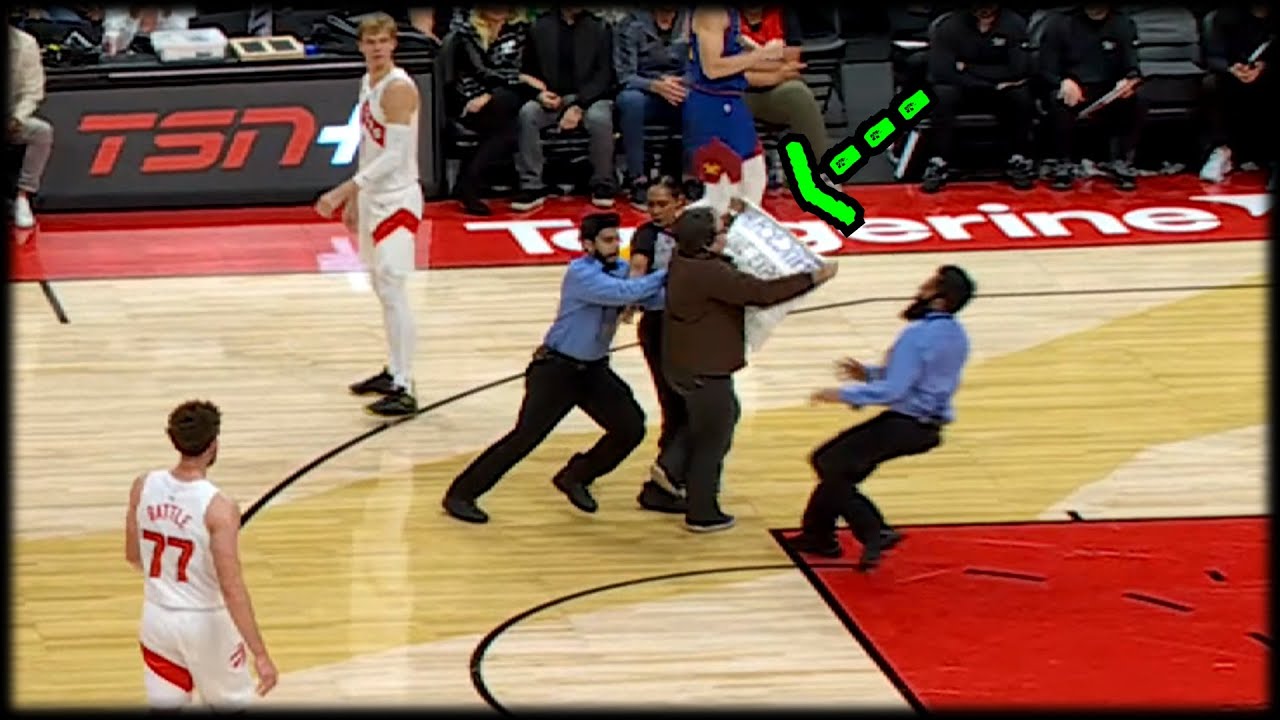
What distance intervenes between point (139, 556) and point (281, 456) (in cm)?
364

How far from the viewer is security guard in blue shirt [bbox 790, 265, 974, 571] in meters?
9.15

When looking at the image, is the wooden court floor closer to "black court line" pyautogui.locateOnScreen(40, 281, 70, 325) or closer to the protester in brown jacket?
"black court line" pyautogui.locateOnScreen(40, 281, 70, 325)

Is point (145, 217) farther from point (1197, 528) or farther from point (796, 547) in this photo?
point (1197, 528)

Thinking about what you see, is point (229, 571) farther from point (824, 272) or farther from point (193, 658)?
point (824, 272)

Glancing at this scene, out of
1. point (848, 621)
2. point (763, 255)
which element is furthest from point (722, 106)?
point (848, 621)

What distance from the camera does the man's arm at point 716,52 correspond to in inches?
471

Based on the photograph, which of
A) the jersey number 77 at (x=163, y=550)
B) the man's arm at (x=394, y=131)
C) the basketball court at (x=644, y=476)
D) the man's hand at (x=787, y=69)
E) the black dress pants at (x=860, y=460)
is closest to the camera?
the jersey number 77 at (x=163, y=550)

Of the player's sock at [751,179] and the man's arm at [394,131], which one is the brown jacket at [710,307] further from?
the player's sock at [751,179]

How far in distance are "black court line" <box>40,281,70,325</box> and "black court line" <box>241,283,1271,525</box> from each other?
8.71 ft

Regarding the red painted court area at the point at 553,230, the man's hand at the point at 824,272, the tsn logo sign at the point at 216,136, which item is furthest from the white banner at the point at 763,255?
the tsn logo sign at the point at 216,136

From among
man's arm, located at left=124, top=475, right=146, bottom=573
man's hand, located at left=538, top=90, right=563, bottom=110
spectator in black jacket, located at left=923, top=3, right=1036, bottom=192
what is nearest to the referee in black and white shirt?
man's arm, located at left=124, top=475, right=146, bottom=573

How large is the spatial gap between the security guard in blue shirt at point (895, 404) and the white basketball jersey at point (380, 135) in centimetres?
271

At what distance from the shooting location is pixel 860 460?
30.9 ft

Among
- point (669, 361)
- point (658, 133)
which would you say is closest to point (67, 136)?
point (658, 133)
